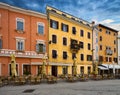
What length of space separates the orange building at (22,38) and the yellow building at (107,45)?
70.8 feet

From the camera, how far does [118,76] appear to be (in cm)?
4000

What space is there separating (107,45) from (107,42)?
2.64ft

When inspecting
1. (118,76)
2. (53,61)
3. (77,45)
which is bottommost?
(118,76)

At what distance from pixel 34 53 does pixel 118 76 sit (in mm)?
16387

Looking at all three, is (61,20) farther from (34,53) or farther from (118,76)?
(118,76)

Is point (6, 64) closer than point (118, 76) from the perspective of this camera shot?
Yes

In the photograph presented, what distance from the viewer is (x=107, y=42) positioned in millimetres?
57031

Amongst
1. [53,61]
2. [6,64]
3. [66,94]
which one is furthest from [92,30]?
[66,94]

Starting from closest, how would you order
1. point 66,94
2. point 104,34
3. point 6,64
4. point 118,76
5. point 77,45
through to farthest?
1. point 66,94
2. point 6,64
3. point 118,76
4. point 77,45
5. point 104,34

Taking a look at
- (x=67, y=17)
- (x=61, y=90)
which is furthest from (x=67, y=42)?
(x=61, y=90)

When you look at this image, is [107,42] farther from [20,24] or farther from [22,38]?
[20,24]

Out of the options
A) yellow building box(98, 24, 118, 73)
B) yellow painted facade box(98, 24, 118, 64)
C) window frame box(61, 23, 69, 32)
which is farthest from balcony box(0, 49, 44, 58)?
yellow painted facade box(98, 24, 118, 64)

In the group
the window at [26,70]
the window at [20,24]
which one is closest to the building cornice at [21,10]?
the window at [20,24]

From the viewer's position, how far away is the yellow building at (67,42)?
3762 cm
